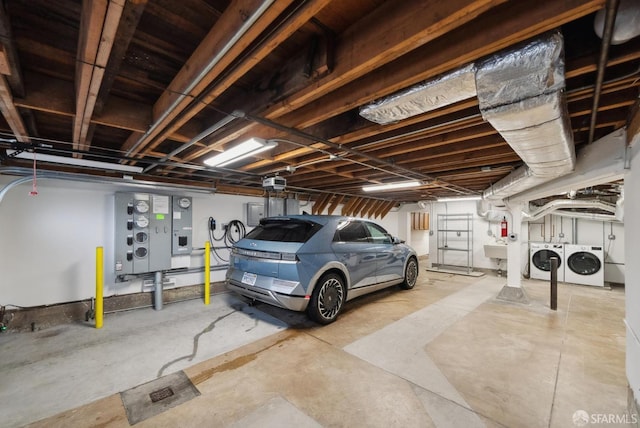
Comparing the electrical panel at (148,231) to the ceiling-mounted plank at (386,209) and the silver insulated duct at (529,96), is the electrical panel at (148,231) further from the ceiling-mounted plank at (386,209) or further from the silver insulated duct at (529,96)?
the ceiling-mounted plank at (386,209)

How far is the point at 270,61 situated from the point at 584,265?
7904mm

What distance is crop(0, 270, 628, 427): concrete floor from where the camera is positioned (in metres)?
1.86

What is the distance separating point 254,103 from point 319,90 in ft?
1.99

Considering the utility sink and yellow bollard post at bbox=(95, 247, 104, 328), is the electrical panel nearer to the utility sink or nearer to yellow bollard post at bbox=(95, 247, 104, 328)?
yellow bollard post at bbox=(95, 247, 104, 328)

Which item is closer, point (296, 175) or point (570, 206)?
point (296, 175)

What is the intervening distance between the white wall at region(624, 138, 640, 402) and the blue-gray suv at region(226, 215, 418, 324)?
2.62 m

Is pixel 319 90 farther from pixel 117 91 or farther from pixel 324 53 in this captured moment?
pixel 117 91

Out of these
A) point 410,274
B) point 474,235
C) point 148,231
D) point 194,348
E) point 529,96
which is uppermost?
point 529,96

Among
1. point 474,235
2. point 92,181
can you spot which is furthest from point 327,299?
point 474,235

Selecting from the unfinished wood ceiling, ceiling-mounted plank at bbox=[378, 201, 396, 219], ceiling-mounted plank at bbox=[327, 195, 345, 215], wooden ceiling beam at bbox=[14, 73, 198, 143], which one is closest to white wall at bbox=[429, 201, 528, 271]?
ceiling-mounted plank at bbox=[378, 201, 396, 219]

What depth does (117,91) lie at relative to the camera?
2154 mm

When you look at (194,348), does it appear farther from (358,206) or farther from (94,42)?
(358,206)

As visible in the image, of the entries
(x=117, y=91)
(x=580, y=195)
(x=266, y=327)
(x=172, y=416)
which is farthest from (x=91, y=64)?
(x=580, y=195)

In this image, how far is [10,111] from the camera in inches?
77.3
